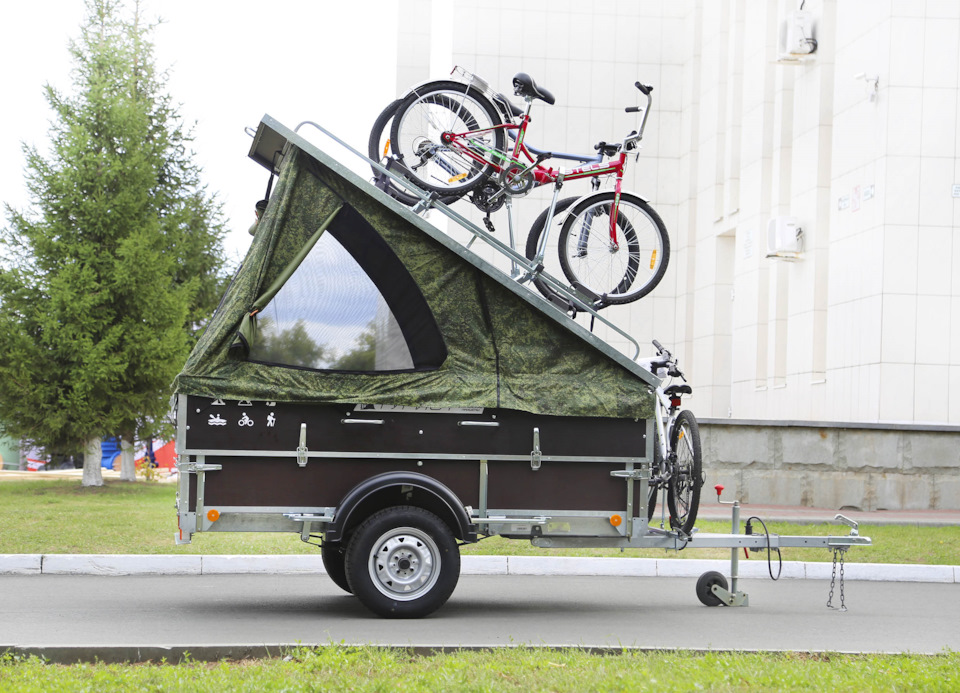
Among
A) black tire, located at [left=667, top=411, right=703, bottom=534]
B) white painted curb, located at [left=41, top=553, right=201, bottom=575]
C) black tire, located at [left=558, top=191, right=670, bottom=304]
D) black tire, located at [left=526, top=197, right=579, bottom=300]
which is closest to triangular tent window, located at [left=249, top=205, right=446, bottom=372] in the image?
black tire, located at [left=526, top=197, right=579, bottom=300]

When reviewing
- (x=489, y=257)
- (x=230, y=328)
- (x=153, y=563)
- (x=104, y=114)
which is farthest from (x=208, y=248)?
(x=230, y=328)

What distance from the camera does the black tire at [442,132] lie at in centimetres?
938

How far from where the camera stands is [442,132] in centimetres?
944

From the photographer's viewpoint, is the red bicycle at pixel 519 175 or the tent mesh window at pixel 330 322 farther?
the red bicycle at pixel 519 175

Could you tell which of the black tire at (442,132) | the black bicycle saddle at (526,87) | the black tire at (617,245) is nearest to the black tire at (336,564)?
the black tire at (617,245)

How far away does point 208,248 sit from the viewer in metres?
30.7

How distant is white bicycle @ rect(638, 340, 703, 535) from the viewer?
886 cm

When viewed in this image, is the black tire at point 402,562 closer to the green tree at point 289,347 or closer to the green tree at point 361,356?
the green tree at point 361,356

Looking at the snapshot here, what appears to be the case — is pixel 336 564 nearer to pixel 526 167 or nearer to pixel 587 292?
pixel 587 292

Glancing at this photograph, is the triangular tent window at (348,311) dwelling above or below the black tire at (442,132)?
below

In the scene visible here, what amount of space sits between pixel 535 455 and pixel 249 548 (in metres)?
5.09

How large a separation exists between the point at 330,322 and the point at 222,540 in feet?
18.1

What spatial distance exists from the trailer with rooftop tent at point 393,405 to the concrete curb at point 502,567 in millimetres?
3131

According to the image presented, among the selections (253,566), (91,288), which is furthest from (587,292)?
(91,288)
